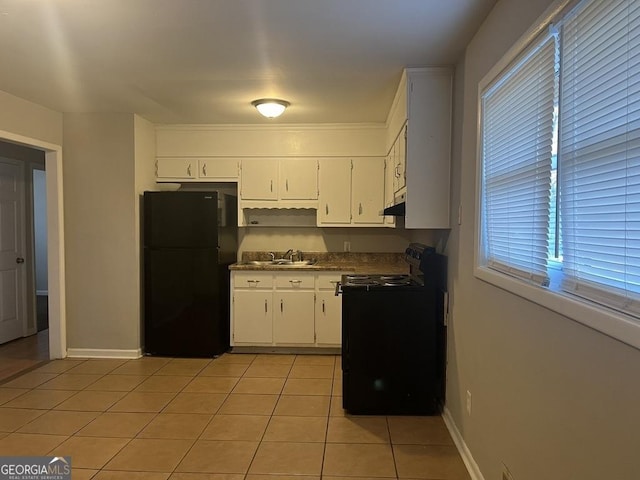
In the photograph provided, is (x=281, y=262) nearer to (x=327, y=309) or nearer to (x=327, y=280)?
(x=327, y=280)

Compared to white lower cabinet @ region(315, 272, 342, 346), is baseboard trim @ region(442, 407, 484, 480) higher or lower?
lower

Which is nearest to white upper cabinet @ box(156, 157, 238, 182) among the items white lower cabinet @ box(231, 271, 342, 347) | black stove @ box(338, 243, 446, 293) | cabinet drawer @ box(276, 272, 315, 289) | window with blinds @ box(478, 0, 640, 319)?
white lower cabinet @ box(231, 271, 342, 347)

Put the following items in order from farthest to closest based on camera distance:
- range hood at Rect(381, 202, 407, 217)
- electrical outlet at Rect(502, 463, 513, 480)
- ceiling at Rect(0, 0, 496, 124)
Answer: range hood at Rect(381, 202, 407, 217)
ceiling at Rect(0, 0, 496, 124)
electrical outlet at Rect(502, 463, 513, 480)

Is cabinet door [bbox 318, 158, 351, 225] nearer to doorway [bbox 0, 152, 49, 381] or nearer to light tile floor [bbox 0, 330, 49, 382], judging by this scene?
light tile floor [bbox 0, 330, 49, 382]

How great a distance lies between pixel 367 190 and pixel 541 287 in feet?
10.4

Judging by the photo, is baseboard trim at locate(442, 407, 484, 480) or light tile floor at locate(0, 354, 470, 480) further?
light tile floor at locate(0, 354, 470, 480)

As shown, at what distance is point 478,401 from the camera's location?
2318 mm

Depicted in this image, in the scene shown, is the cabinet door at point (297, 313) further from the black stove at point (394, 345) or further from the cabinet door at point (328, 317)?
the black stove at point (394, 345)

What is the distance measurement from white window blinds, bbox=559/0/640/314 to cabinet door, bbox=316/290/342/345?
10.3ft

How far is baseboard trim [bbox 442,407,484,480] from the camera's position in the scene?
2311mm

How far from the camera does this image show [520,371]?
1.76 meters

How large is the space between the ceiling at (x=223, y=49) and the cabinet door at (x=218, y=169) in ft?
2.69

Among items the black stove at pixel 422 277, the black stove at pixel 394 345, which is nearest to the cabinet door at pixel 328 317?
the black stove at pixel 422 277

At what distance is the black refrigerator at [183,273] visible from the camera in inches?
170
